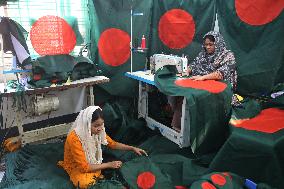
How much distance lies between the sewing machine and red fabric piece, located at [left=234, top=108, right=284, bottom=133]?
899 millimetres

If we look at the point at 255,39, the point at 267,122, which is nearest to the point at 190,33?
the point at 255,39

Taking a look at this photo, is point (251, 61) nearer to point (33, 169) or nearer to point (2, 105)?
point (33, 169)

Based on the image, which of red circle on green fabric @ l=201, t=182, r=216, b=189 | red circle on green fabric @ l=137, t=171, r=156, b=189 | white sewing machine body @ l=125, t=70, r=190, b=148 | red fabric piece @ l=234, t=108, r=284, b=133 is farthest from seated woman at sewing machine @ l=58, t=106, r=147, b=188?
red fabric piece @ l=234, t=108, r=284, b=133

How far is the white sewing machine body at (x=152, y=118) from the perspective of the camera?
2481 mm

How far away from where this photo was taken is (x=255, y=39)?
9.12 feet

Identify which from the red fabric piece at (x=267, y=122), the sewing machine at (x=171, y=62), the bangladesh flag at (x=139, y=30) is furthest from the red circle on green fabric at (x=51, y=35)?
the red fabric piece at (x=267, y=122)

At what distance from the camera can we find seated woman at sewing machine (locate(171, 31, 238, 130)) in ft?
8.79

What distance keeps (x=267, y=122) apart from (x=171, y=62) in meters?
1.18

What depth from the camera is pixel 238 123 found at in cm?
215

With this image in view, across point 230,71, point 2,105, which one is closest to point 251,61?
point 230,71

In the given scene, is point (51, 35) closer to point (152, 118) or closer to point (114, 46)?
point (114, 46)

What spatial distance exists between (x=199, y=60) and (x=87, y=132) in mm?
1729

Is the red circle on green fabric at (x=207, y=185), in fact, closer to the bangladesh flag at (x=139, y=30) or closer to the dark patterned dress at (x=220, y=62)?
the dark patterned dress at (x=220, y=62)

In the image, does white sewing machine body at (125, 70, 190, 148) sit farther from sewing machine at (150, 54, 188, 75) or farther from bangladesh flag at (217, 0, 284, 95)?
bangladesh flag at (217, 0, 284, 95)
